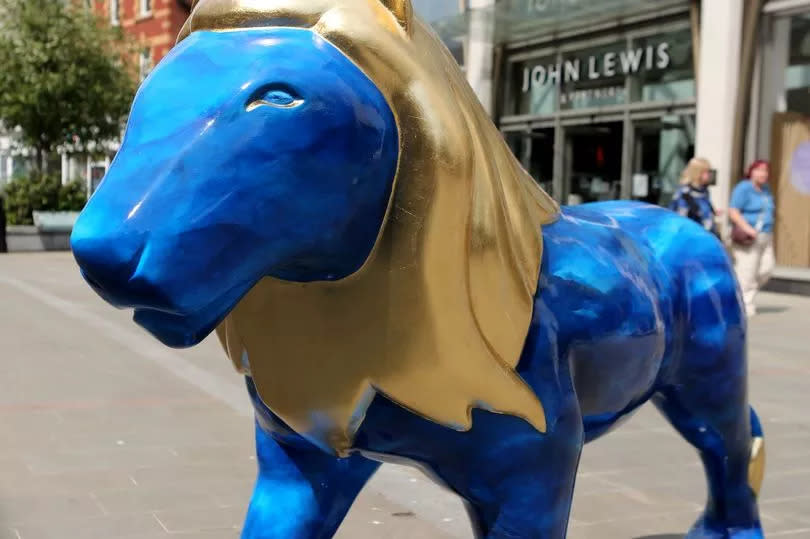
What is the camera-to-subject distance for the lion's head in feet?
4.04

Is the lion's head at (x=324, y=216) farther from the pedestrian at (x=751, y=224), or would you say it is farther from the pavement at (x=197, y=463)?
the pedestrian at (x=751, y=224)

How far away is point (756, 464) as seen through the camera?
2.48 metres

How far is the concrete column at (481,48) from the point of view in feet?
49.7

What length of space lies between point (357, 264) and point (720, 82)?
1108 cm

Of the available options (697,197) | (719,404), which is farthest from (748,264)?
(719,404)

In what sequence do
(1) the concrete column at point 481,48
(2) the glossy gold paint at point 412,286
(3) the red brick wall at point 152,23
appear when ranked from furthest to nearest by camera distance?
(3) the red brick wall at point 152,23
(1) the concrete column at point 481,48
(2) the glossy gold paint at point 412,286

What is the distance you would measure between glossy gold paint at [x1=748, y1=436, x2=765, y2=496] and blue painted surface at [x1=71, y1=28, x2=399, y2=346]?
5.12 feet

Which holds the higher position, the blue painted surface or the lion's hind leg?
the blue painted surface

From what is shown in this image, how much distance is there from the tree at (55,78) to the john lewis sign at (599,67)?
9.47 metres

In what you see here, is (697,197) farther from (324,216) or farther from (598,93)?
(324,216)

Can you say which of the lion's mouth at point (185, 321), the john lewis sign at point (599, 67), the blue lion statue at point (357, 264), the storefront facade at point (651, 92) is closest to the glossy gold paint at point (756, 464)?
the blue lion statue at point (357, 264)

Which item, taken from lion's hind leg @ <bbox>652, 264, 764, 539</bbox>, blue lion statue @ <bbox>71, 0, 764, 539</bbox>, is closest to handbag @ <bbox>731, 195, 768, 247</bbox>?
lion's hind leg @ <bbox>652, 264, 764, 539</bbox>

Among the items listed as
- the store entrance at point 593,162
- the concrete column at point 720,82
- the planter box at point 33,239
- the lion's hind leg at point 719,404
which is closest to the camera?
the lion's hind leg at point 719,404

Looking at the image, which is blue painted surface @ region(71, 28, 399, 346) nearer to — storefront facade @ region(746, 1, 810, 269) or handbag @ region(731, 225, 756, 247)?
handbag @ region(731, 225, 756, 247)
